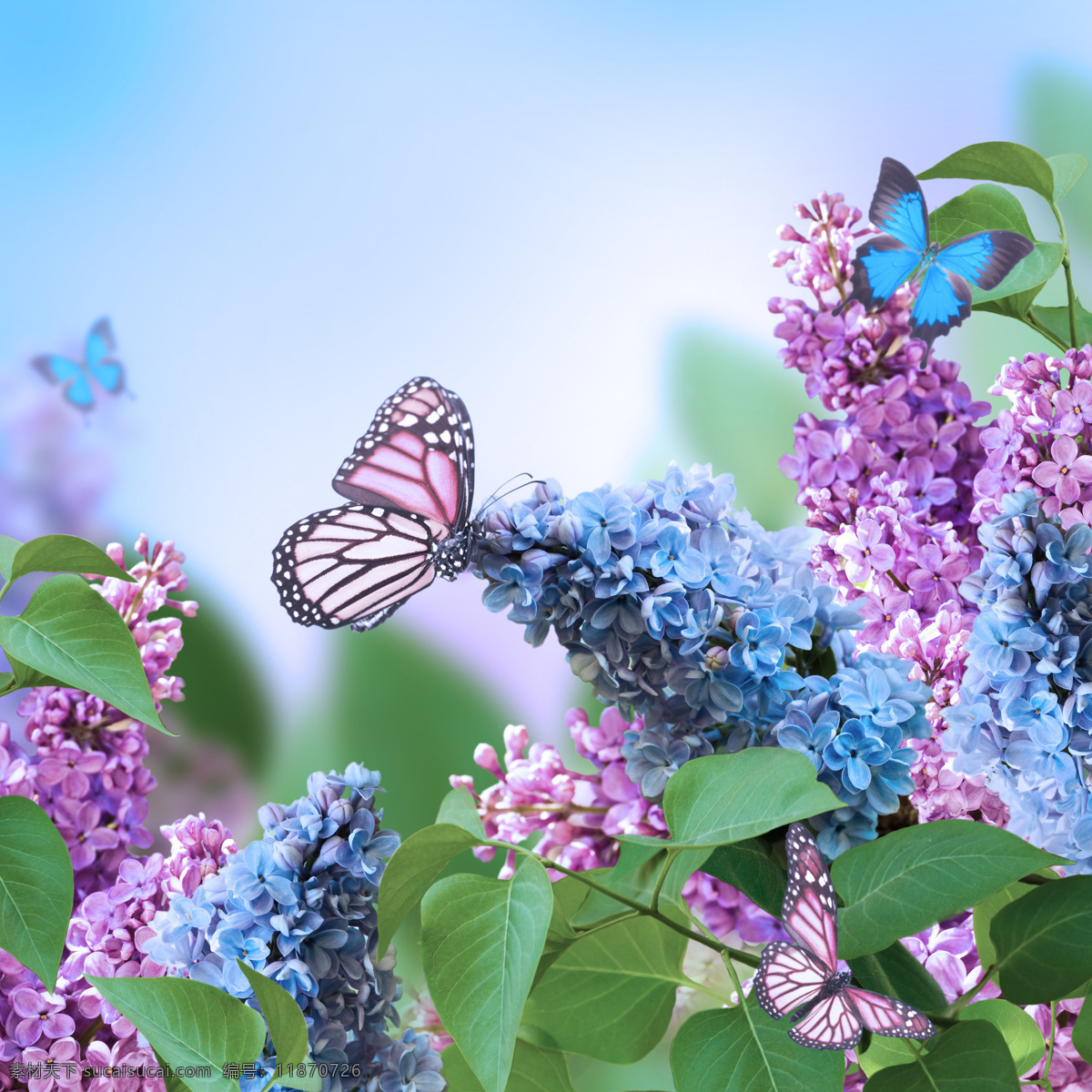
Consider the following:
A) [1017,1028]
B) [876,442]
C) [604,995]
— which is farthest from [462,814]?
[876,442]

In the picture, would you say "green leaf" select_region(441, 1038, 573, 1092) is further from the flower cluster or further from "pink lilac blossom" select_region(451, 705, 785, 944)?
the flower cluster

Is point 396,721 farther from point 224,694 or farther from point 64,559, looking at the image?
point 64,559

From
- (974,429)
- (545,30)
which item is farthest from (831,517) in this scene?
(545,30)

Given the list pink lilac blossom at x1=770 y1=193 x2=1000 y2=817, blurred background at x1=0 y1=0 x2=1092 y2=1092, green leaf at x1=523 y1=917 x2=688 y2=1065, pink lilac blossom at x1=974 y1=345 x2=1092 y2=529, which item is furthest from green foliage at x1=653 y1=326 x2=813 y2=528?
green leaf at x1=523 y1=917 x2=688 y2=1065

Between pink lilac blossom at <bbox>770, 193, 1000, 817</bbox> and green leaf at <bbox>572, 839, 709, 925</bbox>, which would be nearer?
green leaf at <bbox>572, 839, 709, 925</bbox>

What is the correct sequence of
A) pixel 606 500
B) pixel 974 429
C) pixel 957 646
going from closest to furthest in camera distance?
1. pixel 606 500
2. pixel 957 646
3. pixel 974 429

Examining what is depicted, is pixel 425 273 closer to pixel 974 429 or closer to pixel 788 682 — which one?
pixel 974 429

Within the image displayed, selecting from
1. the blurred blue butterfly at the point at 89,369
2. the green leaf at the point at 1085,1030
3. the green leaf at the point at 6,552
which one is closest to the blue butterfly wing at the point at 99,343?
the blurred blue butterfly at the point at 89,369
